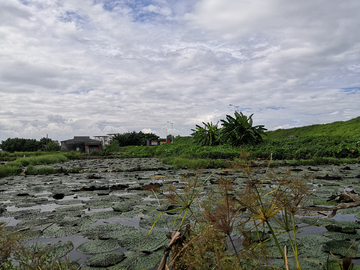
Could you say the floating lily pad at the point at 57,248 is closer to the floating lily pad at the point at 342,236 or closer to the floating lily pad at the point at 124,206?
the floating lily pad at the point at 124,206

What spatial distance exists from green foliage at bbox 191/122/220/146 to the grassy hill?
5.60m

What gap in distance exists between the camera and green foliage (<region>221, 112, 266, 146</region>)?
14.3 meters

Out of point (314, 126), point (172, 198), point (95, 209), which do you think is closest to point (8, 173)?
point (95, 209)

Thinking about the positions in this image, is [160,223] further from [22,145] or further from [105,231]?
[22,145]

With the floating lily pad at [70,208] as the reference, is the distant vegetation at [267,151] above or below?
above

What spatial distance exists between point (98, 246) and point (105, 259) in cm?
29

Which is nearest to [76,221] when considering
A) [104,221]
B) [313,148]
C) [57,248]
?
[104,221]

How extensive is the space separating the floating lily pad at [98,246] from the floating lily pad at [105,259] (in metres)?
0.09

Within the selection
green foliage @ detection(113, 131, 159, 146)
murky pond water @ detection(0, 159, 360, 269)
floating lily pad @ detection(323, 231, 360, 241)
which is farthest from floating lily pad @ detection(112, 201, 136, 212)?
green foliage @ detection(113, 131, 159, 146)

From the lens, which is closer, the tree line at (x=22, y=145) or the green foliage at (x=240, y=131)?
the green foliage at (x=240, y=131)

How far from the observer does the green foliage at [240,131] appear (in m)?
14.3

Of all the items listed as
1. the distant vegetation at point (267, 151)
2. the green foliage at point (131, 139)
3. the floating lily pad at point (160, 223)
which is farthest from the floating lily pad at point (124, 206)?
the green foliage at point (131, 139)

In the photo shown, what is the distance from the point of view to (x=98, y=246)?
2.06 metres

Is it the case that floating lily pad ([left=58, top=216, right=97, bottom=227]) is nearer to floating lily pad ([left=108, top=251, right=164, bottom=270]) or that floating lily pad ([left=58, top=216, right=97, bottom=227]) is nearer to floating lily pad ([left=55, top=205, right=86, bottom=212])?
floating lily pad ([left=55, top=205, right=86, bottom=212])
